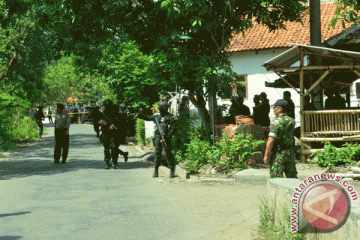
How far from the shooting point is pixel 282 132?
7793 millimetres

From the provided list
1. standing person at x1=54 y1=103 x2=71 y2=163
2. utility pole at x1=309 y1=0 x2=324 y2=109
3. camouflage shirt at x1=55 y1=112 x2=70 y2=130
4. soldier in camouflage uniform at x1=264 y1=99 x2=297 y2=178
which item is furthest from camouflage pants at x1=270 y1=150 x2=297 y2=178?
camouflage shirt at x1=55 y1=112 x2=70 y2=130

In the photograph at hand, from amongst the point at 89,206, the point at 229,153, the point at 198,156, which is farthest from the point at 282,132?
the point at 198,156

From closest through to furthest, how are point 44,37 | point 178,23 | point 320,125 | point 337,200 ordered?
1. point 337,200
2. point 320,125
3. point 178,23
4. point 44,37

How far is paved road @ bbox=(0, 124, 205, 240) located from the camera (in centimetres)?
651

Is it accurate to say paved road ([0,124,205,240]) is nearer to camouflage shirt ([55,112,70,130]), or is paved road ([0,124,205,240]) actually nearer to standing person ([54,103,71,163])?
standing person ([54,103,71,163])

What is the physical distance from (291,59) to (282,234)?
377 inches

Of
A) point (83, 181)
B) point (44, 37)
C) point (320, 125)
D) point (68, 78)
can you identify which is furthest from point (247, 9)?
point (68, 78)

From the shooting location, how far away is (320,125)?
12508 millimetres

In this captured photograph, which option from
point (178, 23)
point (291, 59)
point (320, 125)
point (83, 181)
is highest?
point (178, 23)

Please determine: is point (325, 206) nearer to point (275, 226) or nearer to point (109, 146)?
point (275, 226)

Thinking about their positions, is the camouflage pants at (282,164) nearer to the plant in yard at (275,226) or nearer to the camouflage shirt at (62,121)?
the plant in yard at (275,226)

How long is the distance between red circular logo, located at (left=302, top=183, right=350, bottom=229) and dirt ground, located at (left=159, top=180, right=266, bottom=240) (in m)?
1.26

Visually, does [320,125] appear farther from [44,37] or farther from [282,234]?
[44,37]

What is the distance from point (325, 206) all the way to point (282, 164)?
3.06 m
